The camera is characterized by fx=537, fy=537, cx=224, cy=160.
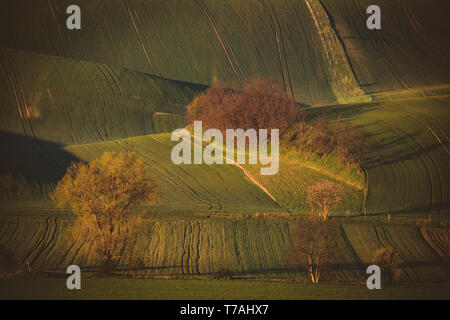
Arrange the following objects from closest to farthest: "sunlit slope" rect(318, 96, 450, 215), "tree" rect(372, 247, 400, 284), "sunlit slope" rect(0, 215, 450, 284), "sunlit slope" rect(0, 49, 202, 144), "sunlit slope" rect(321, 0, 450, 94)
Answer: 1. "tree" rect(372, 247, 400, 284)
2. "sunlit slope" rect(0, 215, 450, 284)
3. "sunlit slope" rect(318, 96, 450, 215)
4. "sunlit slope" rect(0, 49, 202, 144)
5. "sunlit slope" rect(321, 0, 450, 94)

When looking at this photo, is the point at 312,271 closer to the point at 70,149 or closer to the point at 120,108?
the point at 70,149

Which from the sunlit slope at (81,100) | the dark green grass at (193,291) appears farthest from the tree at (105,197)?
the sunlit slope at (81,100)

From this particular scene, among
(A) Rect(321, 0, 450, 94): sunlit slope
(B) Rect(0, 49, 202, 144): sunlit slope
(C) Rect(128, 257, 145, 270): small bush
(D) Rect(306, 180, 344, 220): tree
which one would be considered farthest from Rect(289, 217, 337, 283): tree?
(A) Rect(321, 0, 450, 94): sunlit slope

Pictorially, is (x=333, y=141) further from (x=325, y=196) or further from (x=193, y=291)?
(x=193, y=291)

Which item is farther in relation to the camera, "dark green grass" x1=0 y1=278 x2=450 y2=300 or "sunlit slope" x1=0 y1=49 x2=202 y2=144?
"sunlit slope" x1=0 y1=49 x2=202 y2=144

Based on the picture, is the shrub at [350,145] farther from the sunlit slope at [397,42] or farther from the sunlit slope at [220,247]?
the sunlit slope at [397,42]

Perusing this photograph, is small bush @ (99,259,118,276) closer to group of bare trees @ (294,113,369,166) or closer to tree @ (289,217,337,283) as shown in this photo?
tree @ (289,217,337,283)
